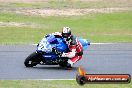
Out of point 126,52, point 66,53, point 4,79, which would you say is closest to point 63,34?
point 66,53

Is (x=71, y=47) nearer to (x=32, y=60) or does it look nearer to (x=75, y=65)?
(x=32, y=60)

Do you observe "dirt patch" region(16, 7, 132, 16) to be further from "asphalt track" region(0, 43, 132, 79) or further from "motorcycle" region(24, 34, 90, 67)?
"motorcycle" region(24, 34, 90, 67)

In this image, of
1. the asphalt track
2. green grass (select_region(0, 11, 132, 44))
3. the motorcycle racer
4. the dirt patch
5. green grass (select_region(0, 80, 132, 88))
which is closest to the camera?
green grass (select_region(0, 80, 132, 88))

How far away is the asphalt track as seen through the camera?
1378 cm

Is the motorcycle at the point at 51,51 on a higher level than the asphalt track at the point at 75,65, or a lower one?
higher

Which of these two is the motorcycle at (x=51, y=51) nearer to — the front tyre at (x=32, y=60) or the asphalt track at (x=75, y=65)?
the front tyre at (x=32, y=60)

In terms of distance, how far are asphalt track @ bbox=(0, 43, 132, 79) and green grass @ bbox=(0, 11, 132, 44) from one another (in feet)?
9.96

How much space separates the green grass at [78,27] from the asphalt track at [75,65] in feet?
9.96

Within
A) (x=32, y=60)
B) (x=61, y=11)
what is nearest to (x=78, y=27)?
(x=61, y=11)

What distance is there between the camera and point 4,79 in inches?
492

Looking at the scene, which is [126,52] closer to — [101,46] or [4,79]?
[101,46]

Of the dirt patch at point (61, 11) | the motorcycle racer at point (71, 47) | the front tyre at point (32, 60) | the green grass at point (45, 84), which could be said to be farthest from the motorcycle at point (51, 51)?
the dirt patch at point (61, 11)

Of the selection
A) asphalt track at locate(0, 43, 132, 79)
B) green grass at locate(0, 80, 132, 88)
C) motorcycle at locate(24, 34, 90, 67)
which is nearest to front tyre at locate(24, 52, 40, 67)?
motorcycle at locate(24, 34, 90, 67)

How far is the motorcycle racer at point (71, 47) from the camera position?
1468 centimetres
